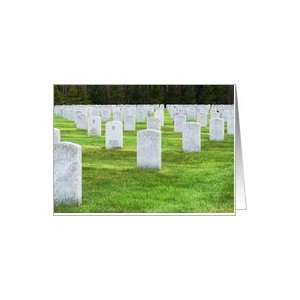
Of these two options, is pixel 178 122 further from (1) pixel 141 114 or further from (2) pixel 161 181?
(2) pixel 161 181

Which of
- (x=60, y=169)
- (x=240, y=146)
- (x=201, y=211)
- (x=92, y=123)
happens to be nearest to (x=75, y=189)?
(x=60, y=169)

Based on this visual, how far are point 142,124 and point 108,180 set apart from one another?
8570 mm

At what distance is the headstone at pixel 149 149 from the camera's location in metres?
11.4

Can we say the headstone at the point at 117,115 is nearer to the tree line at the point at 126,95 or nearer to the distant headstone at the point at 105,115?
the distant headstone at the point at 105,115

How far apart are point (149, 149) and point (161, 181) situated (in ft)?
2.46

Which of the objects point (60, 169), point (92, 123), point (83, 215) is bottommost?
point (83, 215)

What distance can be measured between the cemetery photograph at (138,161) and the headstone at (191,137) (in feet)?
0.07

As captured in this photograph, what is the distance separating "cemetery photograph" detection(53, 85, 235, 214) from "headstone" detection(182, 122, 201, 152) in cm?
2

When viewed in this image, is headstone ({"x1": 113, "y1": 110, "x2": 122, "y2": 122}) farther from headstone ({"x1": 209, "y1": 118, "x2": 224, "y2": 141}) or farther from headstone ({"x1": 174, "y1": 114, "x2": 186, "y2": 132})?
headstone ({"x1": 209, "y1": 118, "x2": 224, "y2": 141})

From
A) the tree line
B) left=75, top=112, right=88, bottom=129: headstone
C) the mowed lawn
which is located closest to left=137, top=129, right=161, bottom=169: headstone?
the mowed lawn

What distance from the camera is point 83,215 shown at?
864 centimetres

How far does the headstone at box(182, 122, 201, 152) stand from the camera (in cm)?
1377

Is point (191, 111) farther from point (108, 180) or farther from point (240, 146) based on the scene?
point (240, 146)

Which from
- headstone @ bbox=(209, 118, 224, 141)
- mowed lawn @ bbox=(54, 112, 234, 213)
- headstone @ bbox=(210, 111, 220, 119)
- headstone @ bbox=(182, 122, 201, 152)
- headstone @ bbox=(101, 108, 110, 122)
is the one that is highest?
headstone @ bbox=(101, 108, 110, 122)
